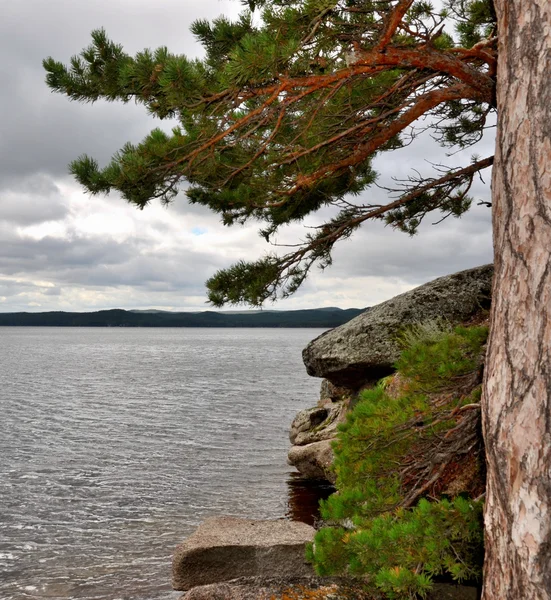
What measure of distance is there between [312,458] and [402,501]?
28.3 feet

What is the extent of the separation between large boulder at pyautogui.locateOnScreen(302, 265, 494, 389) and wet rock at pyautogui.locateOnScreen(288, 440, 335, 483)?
2.43 metres

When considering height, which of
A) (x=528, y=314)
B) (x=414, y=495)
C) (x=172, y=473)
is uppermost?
(x=528, y=314)

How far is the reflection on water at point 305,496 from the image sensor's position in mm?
10906

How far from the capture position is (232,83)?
5.80m

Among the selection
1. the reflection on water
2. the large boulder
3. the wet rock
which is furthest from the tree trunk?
the wet rock

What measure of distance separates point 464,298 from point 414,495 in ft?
20.3

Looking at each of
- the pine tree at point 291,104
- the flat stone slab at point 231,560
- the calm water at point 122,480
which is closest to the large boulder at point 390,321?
the pine tree at point 291,104

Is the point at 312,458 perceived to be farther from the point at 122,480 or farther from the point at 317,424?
the point at 122,480

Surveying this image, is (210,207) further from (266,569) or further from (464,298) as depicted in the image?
(266,569)

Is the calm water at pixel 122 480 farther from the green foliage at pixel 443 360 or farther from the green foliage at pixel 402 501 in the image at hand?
the green foliage at pixel 443 360

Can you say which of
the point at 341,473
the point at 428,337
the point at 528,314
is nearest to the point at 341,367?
the point at 428,337

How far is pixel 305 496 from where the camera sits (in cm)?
1222

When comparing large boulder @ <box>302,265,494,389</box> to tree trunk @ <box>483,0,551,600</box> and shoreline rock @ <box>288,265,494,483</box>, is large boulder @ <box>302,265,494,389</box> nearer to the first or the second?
shoreline rock @ <box>288,265,494,483</box>

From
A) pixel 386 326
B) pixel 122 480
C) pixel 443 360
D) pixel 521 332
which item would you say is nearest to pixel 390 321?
pixel 386 326
